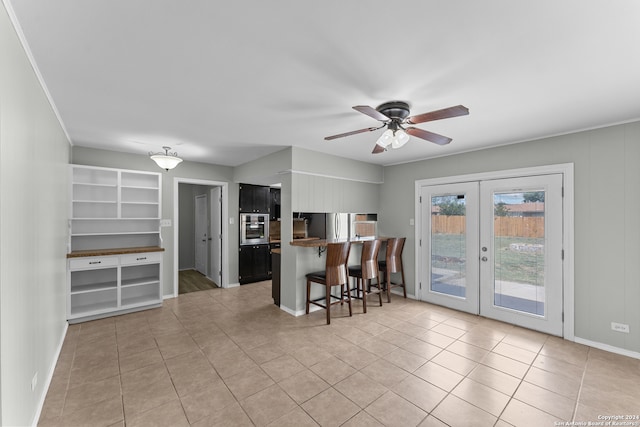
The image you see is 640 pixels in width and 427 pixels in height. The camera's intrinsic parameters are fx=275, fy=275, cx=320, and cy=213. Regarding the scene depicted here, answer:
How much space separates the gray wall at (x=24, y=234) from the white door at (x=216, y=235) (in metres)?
3.00

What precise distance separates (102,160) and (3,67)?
3473mm

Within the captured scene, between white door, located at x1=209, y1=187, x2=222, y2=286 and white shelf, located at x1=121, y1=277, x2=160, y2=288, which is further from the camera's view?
white door, located at x1=209, y1=187, x2=222, y2=286

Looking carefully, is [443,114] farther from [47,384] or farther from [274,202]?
[274,202]

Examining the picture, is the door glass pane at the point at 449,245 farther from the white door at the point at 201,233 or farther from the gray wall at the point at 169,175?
the white door at the point at 201,233

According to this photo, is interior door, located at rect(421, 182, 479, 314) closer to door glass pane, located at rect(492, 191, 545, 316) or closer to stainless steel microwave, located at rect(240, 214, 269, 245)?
door glass pane, located at rect(492, 191, 545, 316)

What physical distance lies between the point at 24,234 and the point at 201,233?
517 centimetres

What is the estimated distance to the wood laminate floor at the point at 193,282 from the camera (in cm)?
548

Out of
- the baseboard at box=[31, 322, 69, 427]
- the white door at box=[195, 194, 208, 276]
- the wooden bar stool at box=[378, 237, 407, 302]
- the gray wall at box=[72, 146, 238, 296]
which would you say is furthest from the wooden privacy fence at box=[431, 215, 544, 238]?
the white door at box=[195, 194, 208, 276]

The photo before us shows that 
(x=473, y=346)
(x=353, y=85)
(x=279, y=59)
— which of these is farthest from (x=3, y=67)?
(x=473, y=346)

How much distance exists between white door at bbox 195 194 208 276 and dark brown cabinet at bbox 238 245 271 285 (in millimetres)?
1248

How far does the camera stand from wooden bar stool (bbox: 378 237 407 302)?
4.68 meters

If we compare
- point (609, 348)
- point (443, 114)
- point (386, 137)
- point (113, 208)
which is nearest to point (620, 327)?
point (609, 348)

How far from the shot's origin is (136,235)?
15.2ft

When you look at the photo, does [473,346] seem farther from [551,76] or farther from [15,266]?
[15,266]
